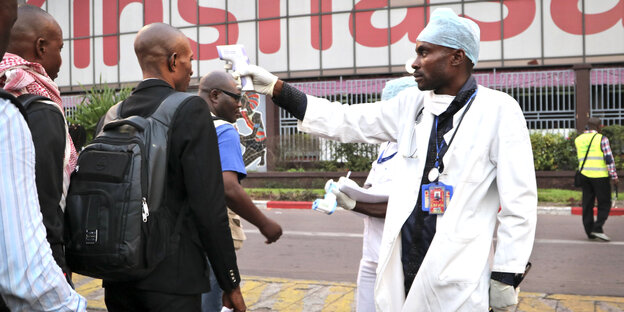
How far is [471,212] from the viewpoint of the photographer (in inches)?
111

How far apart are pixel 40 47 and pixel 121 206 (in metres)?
0.82

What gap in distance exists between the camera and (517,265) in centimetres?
273

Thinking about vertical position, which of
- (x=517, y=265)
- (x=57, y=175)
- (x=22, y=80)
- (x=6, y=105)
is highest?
(x=22, y=80)

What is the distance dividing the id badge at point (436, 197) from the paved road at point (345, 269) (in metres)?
2.72

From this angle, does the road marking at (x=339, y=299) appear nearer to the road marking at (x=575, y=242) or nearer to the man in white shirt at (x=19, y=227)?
the man in white shirt at (x=19, y=227)

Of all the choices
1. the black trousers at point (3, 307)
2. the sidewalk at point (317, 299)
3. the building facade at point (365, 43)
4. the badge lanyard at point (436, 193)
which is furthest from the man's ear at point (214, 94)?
the building facade at point (365, 43)

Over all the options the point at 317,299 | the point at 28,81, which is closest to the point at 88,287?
the point at 317,299

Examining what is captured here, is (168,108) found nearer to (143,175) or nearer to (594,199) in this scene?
(143,175)

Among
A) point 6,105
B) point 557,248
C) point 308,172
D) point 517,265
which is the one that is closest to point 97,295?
point 517,265

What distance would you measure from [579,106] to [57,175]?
18886mm

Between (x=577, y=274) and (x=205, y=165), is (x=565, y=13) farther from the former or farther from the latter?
(x=205, y=165)

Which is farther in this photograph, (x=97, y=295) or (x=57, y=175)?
(x=97, y=295)

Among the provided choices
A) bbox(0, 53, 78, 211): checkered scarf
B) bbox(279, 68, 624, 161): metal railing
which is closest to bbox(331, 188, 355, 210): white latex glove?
bbox(0, 53, 78, 211): checkered scarf

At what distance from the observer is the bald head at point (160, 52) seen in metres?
2.83
